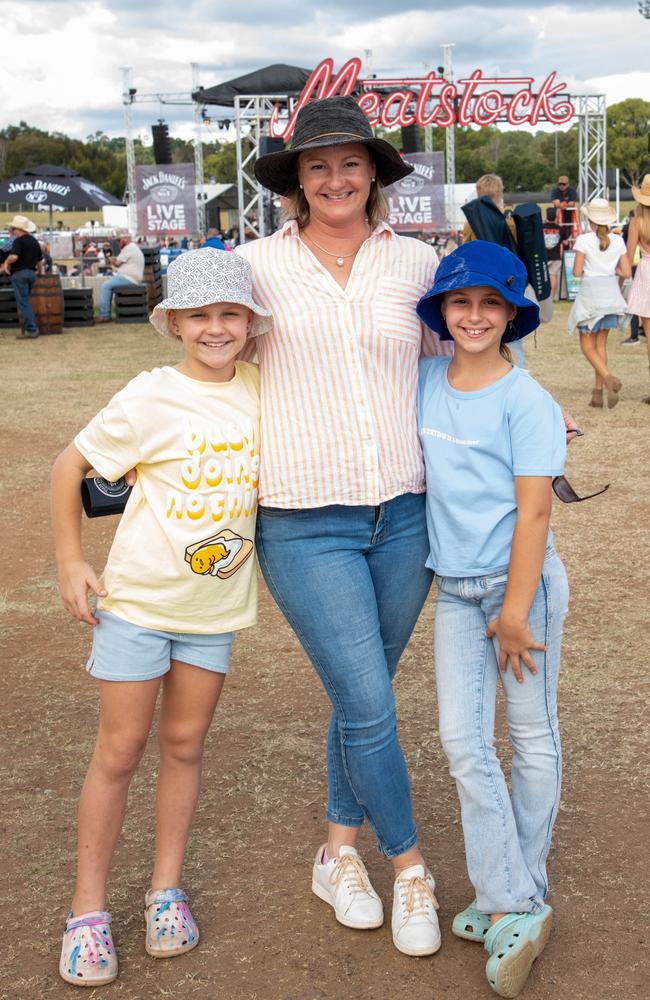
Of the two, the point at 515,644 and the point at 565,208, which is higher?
the point at 565,208

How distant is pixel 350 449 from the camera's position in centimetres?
253

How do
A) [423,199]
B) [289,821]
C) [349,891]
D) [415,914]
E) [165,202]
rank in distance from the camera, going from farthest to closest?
[165,202] → [423,199] → [289,821] → [349,891] → [415,914]

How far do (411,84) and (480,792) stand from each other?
25.9m

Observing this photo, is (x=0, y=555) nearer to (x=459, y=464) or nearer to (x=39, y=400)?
(x=459, y=464)

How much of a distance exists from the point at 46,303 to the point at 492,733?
16129 mm

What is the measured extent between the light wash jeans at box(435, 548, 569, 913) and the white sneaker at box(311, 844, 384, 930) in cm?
31

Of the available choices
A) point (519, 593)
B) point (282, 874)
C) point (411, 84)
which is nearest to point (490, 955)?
point (282, 874)

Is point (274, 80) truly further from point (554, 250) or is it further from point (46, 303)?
point (46, 303)

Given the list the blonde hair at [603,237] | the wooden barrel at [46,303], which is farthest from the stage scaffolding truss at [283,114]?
the blonde hair at [603,237]

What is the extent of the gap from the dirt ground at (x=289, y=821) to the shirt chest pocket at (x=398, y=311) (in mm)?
1430

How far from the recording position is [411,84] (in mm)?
26281

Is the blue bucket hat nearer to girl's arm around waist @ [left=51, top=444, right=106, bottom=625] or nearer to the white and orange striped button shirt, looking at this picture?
the white and orange striped button shirt

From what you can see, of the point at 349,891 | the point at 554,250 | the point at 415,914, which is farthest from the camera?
the point at 554,250

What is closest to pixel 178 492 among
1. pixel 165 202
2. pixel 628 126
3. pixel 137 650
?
pixel 137 650
